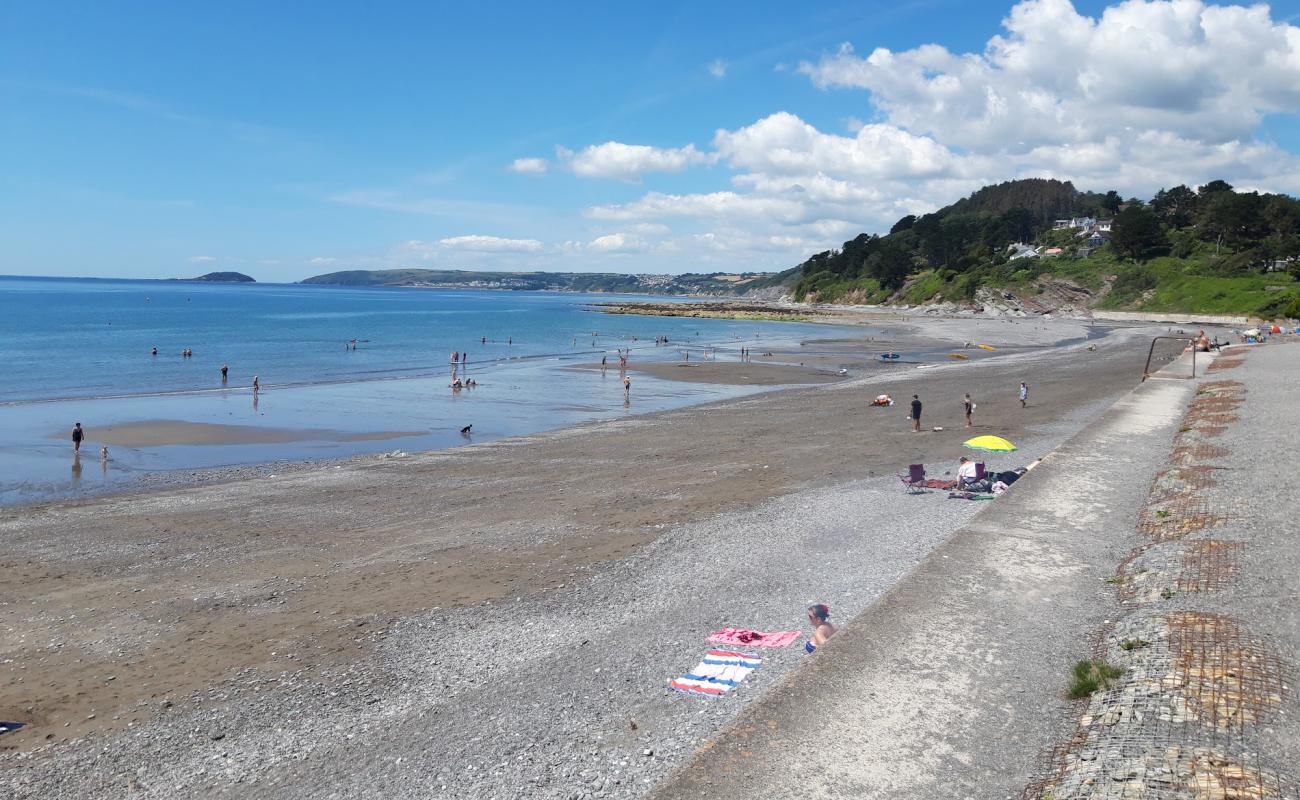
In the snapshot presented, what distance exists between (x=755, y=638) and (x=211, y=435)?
26.3 meters

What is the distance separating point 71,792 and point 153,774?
→ 0.68m

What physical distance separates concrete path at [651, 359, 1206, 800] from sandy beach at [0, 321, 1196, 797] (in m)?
1.21

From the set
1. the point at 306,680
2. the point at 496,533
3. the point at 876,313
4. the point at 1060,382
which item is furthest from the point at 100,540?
the point at 876,313

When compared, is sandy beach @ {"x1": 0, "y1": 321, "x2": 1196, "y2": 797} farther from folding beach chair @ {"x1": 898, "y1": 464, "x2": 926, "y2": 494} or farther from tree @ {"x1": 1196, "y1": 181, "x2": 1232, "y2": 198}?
tree @ {"x1": 1196, "y1": 181, "x2": 1232, "y2": 198}

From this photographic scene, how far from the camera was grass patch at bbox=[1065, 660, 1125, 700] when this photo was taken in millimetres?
Result: 7949

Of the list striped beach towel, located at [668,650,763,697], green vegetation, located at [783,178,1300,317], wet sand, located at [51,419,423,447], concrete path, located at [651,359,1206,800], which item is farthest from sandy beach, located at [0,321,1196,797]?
green vegetation, located at [783,178,1300,317]

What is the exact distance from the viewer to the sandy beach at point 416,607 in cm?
832

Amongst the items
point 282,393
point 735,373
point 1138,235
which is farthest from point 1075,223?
point 282,393

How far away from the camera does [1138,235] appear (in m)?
114

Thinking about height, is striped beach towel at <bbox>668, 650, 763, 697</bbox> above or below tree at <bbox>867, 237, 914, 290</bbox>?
below

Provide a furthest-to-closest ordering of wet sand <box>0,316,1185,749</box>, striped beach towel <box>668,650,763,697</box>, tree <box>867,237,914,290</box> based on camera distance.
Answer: tree <box>867,237,914,290</box> < wet sand <box>0,316,1185,749</box> < striped beach towel <box>668,650,763,697</box>

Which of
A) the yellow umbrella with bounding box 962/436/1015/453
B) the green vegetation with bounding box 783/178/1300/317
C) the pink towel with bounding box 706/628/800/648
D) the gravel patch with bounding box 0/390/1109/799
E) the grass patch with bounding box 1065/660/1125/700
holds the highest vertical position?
the green vegetation with bounding box 783/178/1300/317

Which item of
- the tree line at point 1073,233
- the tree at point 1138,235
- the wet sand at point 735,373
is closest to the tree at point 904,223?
the tree line at point 1073,233

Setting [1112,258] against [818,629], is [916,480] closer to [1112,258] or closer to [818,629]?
[818,629]
